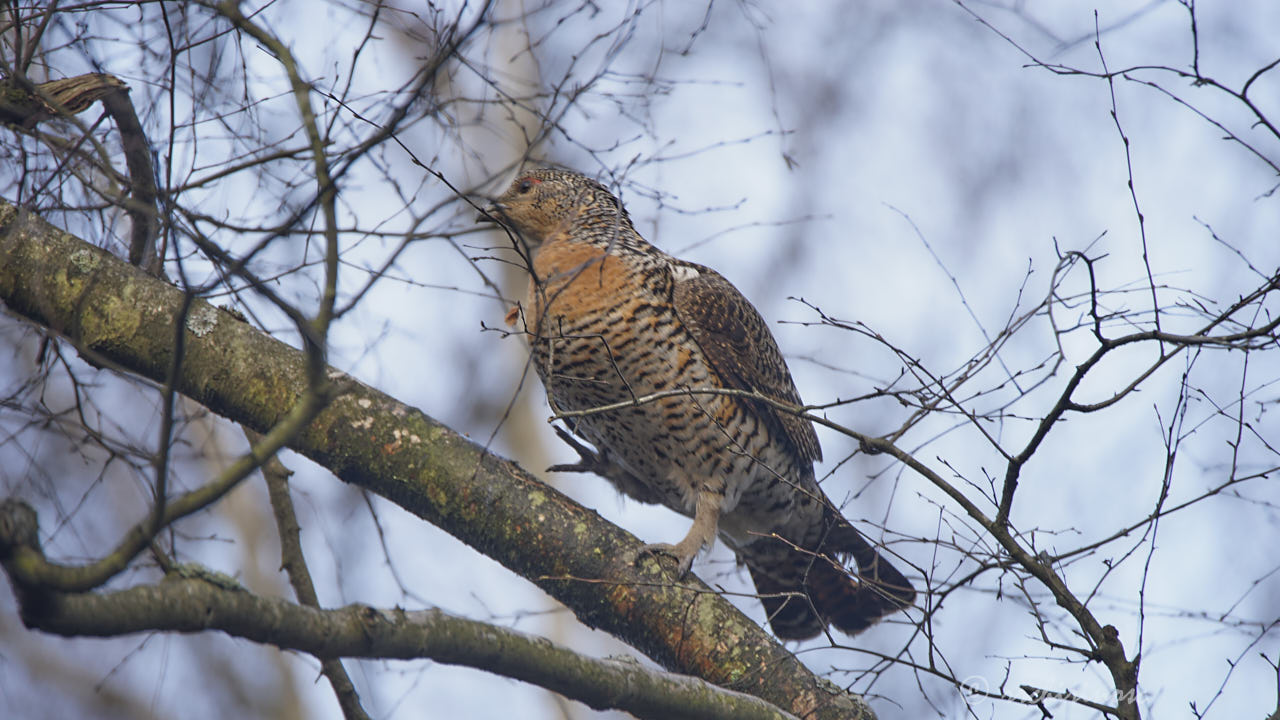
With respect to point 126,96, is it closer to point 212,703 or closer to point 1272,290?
point 1272,290

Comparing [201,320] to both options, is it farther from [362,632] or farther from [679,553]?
[679,553]

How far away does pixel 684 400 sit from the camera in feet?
14.7

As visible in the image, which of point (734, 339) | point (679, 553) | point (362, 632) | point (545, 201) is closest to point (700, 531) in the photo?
point (679, 553)

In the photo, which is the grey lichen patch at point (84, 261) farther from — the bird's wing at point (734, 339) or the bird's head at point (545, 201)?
the bird's wing at point (734, 339)

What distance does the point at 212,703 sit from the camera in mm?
9781

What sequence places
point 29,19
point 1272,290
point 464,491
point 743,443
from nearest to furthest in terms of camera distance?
1. point 1272,290
2. point 29,19
3. point 464,491
4. point 743,443

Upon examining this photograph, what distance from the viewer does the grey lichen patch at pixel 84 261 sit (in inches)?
135

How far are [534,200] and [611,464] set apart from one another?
1570mm

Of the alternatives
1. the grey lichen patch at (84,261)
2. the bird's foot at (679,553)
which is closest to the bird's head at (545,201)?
the bird's foot at (679,553)

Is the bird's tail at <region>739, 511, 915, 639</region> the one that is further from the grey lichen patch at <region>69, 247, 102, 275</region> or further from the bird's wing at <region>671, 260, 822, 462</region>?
Result: the grey lichen patch at <region>69, 247, 102, 275</region>

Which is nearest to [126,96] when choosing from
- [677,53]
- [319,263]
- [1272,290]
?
[319,263]

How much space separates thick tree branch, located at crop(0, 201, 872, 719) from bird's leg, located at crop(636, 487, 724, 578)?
0.55m

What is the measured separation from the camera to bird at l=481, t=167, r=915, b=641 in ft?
14.8

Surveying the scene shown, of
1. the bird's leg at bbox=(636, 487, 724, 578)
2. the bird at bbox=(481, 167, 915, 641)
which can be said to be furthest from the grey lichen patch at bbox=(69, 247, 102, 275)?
the bird's leg at bbox=(636, 487, 724, 578)
